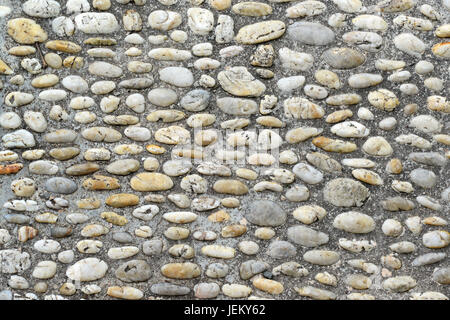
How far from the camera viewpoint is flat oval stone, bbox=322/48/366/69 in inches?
63.2

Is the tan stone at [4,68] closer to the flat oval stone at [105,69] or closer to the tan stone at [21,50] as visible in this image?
the tan stone at [21,50]

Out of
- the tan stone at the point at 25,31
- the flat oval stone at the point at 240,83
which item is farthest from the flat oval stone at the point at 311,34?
the tan stone at the point at 25,31

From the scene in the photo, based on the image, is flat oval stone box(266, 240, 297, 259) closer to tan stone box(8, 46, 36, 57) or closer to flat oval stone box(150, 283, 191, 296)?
flat oval stone box(150, 283, 191, 296)

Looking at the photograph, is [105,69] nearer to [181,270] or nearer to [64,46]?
[64,46]

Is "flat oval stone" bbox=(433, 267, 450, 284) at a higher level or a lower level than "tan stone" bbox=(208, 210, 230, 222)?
lower

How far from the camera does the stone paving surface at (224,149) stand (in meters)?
1.57

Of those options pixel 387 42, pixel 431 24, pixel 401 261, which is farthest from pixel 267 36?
pixel 401 261

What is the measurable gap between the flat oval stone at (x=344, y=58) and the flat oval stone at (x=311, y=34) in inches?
1.5

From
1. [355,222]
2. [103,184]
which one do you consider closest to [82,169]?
[103,184]

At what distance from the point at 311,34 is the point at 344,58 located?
113mm

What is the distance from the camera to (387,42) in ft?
5.31

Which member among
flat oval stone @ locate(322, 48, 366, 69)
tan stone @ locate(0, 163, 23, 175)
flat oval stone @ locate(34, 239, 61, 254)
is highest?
flat oval stone @ locate(322, 48, 366, 69)

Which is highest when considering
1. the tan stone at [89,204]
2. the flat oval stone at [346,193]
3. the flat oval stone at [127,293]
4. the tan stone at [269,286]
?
the flat oval stone at [346,193]

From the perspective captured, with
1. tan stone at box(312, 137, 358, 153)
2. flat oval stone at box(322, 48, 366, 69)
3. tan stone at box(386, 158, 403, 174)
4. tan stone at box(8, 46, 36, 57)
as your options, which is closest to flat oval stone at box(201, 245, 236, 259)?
tan stone at box(312, 137, 358, 153)
